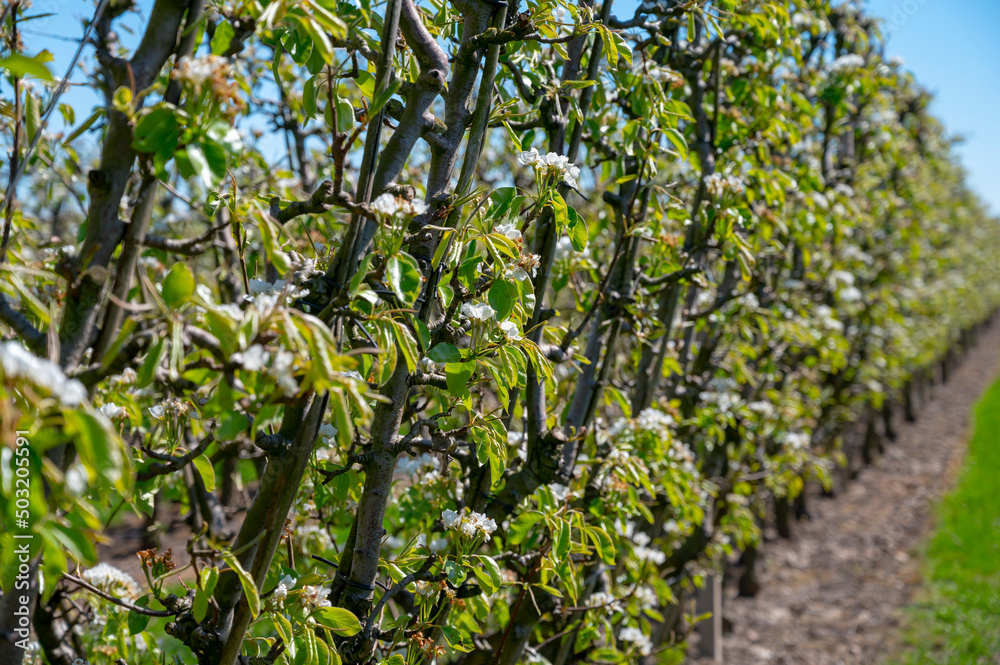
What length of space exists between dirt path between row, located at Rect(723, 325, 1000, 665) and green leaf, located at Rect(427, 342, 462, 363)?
4424mm

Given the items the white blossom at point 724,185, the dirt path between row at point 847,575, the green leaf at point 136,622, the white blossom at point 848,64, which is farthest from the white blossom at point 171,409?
the dirt path between row at point 847,575

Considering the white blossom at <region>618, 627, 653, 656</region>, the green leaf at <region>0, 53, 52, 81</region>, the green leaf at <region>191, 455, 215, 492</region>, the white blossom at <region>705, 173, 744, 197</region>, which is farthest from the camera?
the white blossom at <region>618, 627, 653, 656</region>

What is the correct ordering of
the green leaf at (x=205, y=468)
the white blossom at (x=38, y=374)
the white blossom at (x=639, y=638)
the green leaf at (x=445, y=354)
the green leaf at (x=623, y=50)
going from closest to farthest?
the white blossom at (x=38, y=374) < the green leaf at (x=205, y=468) < the green leaf at (x=445, y=354) < the green leaf at (x=623, y=50) < the white blossom at (x=639, y=638)

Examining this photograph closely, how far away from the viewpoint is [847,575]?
632 cm

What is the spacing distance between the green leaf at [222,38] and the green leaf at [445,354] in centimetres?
64

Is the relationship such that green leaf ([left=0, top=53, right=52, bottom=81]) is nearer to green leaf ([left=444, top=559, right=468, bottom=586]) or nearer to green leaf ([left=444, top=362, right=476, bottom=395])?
green leaf ([left=444, top=362, right=476, bottom=395])

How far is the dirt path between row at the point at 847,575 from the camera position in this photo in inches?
196

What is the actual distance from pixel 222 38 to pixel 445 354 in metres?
0.67

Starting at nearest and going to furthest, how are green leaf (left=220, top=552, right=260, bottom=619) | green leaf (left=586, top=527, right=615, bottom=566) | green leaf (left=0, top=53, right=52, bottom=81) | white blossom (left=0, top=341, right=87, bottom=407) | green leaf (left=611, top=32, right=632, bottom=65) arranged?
white blossom (left=0, top=341, right=87, bottom=407) → green leaf (left=0, top=53, right=52, bottom=81) → green leaf (left=220, top=552, right=260, bottom=619) → green leaf (left=611, top=32, right=632, bottom=65) → green leaf (left=586, top=527, right=615, bottom=566)

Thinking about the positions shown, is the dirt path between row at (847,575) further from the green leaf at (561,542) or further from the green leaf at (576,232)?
the green leaf at (576,232)

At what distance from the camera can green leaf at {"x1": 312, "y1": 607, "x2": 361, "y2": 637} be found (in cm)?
129

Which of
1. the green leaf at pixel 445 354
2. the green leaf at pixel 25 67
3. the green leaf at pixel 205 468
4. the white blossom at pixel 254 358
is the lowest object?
the green leaf at pixel 205 468

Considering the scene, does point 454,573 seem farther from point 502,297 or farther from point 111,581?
point 111,581

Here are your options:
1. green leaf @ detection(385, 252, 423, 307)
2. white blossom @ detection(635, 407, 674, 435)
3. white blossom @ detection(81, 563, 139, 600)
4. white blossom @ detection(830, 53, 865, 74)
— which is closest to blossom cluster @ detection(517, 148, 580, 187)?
green leaf @ detection(385, 252, 423, 307)
